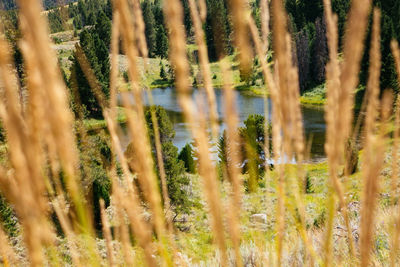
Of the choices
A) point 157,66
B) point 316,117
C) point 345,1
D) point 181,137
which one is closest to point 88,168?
point 181,137

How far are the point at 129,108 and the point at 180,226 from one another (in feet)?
29.1

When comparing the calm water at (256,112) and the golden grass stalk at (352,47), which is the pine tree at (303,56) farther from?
the golden grass stalk at (352,47)

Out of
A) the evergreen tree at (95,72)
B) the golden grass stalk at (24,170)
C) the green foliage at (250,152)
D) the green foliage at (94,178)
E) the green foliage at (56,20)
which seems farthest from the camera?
the green foliage at (94,178)

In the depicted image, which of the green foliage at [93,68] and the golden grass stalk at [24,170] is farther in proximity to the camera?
the green foliage at [93,68]

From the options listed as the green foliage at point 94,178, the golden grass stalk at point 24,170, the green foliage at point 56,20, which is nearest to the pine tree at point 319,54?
the green foliage at point 94,178

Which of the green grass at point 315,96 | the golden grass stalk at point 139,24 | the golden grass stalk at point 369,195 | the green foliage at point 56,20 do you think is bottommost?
the green grass at point 315,96

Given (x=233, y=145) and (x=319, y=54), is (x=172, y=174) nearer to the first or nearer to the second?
(x=233, y=145)

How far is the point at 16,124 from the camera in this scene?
0.43 metres

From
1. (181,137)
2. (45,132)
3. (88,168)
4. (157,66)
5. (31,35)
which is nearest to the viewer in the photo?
(31,35)

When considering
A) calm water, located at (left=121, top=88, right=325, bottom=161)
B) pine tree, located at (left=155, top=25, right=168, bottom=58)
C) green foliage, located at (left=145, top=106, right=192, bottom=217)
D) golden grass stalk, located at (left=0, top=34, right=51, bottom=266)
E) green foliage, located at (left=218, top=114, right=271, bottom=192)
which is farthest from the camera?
calm water, located at (left=121, top=88, right=325, bottom=161)

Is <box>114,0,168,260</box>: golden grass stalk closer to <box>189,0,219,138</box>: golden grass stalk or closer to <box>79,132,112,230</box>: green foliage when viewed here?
<box>189,0,219,138</box>: golden grass stalk

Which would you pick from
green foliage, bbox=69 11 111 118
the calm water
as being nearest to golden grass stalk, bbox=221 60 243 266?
green foliage, bbox=69 11 111 118

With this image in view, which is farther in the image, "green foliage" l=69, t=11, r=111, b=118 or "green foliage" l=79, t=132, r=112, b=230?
"green foliage" l=79, t=132, r=112, b=230

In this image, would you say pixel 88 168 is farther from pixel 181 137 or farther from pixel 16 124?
pixel 181 137
